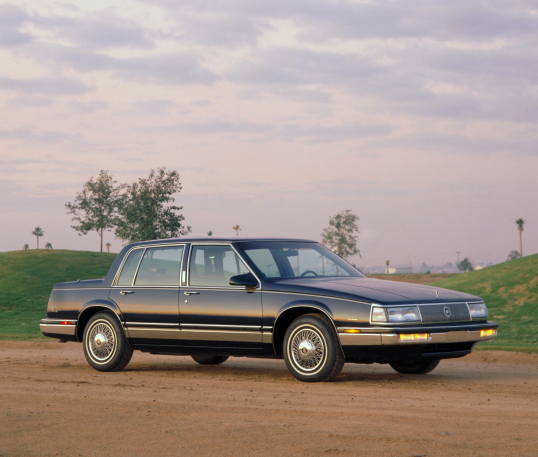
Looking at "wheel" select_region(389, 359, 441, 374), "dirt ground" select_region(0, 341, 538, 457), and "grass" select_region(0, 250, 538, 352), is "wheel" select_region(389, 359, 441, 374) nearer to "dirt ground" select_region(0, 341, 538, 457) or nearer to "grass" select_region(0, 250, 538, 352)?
"dirt ground" select_region(0, 341, 538, 457)

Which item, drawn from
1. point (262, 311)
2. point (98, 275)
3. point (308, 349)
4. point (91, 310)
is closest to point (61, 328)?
point (91, 310)

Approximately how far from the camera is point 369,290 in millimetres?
9180

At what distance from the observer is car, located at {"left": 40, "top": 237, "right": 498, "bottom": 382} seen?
890 centimetres

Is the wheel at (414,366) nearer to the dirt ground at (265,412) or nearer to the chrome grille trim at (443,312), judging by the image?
Result: the dirt ground at (265,412)

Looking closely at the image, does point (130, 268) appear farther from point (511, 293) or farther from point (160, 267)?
point (511, 293)

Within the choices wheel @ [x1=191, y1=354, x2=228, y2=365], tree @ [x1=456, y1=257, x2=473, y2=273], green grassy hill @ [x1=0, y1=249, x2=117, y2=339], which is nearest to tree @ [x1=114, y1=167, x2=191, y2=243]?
green grassy hill @ [x1=0, y1=249, x2=117, y2=339]

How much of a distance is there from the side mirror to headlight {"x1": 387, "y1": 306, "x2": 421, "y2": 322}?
5.95 feet

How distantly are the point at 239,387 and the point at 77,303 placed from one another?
3572 millimetres

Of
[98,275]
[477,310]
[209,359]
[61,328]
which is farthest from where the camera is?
[98,275]

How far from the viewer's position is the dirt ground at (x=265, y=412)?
5.58m

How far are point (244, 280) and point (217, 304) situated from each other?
586mm

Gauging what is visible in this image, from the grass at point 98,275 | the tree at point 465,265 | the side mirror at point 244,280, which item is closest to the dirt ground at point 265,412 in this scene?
Result: the side mirror at point 244,280

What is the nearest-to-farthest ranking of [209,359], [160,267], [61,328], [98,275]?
[160,267] < [61,328] < [209,359] < [98,275]

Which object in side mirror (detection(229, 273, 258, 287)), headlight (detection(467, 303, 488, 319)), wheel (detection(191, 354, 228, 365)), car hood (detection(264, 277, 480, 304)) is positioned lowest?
wheel (detection(191, 354, 228, 365))
